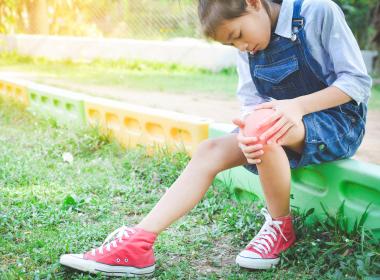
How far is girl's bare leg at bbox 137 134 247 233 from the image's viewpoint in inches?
74.1

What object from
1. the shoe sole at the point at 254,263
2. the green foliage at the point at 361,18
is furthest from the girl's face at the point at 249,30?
the green foliage at the point at 361,18

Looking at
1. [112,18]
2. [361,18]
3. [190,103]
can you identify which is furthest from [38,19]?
[190,103]

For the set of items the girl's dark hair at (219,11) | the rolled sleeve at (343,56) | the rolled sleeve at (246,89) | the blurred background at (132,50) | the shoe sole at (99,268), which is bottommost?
the blurred background at (132,50)

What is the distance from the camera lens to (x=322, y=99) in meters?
1.84

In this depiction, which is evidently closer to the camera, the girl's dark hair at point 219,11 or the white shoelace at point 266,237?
the girl's dark hair at point 219,11

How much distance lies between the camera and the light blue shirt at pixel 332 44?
1854 mm

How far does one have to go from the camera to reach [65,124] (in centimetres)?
388

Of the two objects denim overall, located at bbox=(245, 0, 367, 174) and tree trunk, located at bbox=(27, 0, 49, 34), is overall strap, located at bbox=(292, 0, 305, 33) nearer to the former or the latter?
denim overall, located at bbox=(245, 0, 367, 174)

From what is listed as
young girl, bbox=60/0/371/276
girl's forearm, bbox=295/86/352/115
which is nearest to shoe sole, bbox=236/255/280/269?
young girl, bbox=60/0/371/276

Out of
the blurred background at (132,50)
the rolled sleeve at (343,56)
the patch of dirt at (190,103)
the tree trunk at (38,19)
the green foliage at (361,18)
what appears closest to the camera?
the rolled sleeve at (343,56)

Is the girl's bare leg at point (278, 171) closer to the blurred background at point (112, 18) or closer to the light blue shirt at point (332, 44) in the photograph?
the light blue shirt at point (332, 44)

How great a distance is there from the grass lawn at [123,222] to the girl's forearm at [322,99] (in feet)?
1.48

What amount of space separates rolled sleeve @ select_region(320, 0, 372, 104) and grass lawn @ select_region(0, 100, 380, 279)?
1.64 ft

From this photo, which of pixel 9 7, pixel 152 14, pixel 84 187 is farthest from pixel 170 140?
pixel 9 7
